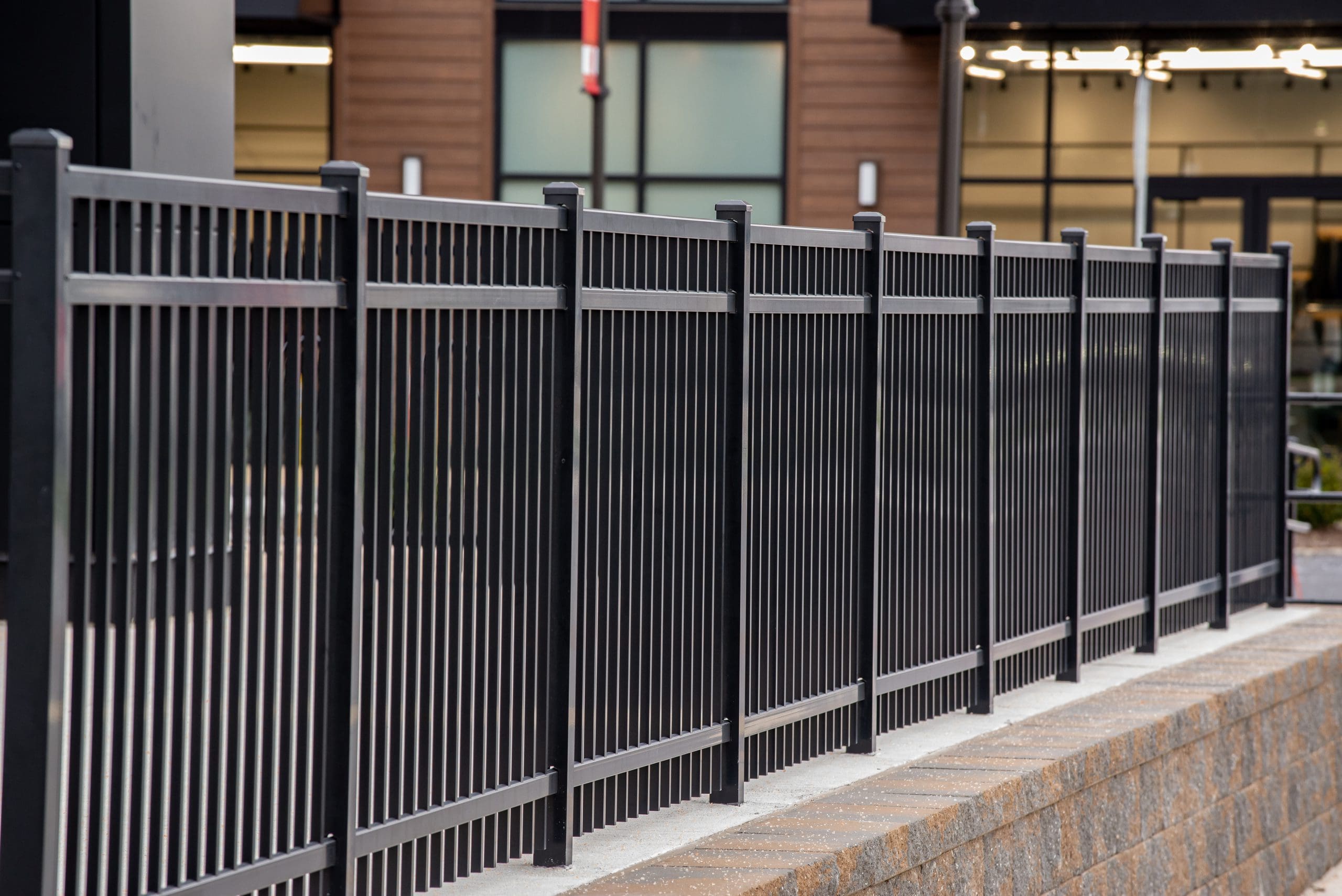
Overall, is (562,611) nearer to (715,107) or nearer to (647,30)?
(715,107)

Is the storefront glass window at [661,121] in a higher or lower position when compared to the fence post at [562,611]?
higher

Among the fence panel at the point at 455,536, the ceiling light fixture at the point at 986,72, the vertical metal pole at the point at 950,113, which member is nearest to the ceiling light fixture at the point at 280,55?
the ceiling light fixture at the point at 986,72

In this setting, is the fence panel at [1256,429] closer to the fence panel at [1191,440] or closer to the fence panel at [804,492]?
the fence panel at [1191,440]

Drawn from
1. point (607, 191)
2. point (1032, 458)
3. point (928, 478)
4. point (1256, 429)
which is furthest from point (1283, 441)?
point (607, 191)

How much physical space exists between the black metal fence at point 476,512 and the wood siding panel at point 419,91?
41.9 feet

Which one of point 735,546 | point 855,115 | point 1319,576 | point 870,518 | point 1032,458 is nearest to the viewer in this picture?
point 735,546

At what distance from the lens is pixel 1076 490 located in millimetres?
7066

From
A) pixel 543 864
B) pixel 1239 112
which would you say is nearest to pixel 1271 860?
pixel 543 864

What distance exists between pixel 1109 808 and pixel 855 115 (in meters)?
13.4

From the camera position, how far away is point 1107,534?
7.40 meters

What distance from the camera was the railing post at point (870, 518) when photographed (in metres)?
5.70

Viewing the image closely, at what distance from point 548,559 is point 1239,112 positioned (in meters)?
15.3

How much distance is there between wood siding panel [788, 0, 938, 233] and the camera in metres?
18.5

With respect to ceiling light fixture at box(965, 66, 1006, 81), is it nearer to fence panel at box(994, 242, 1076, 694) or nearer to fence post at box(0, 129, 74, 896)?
fence panel at box(994, 242, 1076, 694)
